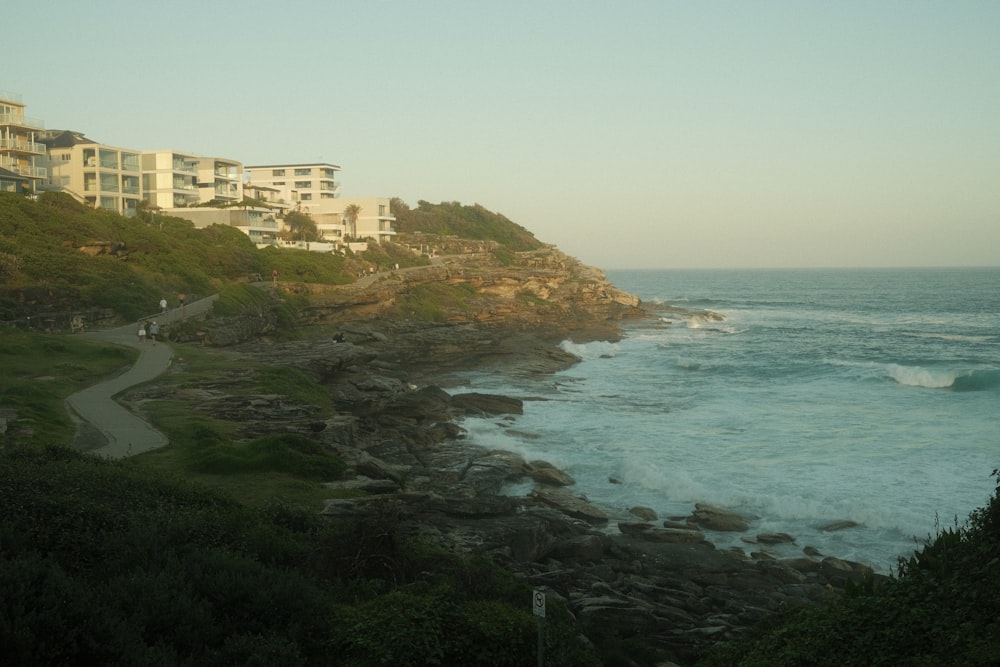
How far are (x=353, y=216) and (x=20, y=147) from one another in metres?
35.6

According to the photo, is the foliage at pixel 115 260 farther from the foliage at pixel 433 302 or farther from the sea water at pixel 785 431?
the sea water at pixel 785 431

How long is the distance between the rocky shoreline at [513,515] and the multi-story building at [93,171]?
3102 centimetres

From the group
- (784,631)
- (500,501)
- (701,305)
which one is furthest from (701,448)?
(701,305)

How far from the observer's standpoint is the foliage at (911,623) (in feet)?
28.5

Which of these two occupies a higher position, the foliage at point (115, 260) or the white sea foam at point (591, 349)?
the foliage at point (115, 260)

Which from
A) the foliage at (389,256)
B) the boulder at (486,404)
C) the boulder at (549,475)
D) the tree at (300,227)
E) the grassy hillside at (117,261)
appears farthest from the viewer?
the tree at (300,227)

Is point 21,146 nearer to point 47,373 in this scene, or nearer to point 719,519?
point 47,373

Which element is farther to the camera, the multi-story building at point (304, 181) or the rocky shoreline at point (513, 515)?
the multi-story building at point (304, 181)

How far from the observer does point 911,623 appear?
9.38 metres

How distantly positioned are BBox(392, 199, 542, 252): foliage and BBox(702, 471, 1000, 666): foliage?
97426 mm

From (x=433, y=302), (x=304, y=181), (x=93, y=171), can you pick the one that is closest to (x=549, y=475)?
(x=433, y=302)

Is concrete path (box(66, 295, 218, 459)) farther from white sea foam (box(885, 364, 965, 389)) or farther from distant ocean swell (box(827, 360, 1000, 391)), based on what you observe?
white sea foam (box(885, 364, 965, 389))

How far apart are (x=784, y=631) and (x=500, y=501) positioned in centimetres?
933

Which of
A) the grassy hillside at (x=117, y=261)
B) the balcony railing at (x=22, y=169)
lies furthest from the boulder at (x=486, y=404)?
the balcony railing at (x=22, y=169)
